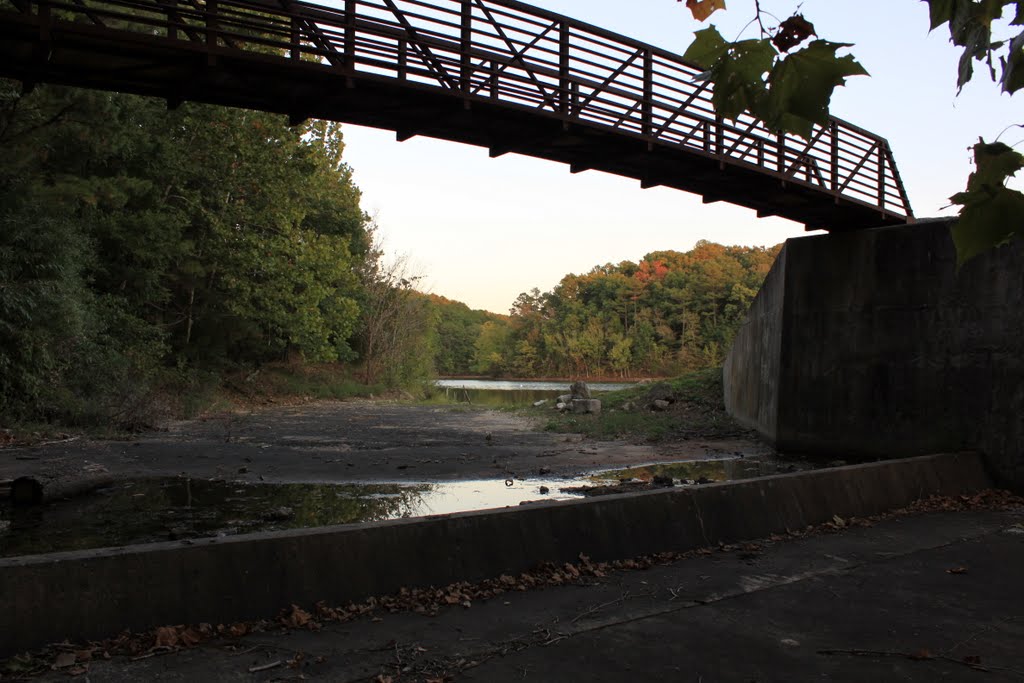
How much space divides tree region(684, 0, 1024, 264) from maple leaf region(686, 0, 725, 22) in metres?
0.30

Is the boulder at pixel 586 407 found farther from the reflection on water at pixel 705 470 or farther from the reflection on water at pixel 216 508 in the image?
the reflection on water at pixel 216 508

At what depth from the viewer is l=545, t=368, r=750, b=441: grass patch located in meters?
20.0

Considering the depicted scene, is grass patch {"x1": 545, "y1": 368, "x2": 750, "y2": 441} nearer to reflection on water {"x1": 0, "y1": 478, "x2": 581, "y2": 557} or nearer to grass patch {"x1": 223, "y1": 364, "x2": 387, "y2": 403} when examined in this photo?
reflection on water {"x1": 0, "y1": 478, "x2": 581, "y2": 557}

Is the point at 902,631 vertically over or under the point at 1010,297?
under

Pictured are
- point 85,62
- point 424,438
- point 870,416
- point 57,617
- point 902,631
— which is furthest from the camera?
point 424,438

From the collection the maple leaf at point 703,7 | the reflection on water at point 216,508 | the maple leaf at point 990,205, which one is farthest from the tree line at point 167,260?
the maple leaf at point 990,205

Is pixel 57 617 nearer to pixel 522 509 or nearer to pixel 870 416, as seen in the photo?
pixel 522 509

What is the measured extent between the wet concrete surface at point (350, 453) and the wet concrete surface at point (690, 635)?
6725 millimetres

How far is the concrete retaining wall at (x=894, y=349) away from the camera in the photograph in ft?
39.6

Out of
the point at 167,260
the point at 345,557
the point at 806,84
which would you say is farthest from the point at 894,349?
the point at 167,260

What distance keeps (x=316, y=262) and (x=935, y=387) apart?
24.3 meters

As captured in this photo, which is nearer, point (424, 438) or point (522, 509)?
point (522, 509)

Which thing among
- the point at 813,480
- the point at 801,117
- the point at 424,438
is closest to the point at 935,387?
the point at 813,480

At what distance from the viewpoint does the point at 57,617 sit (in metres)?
4.53
